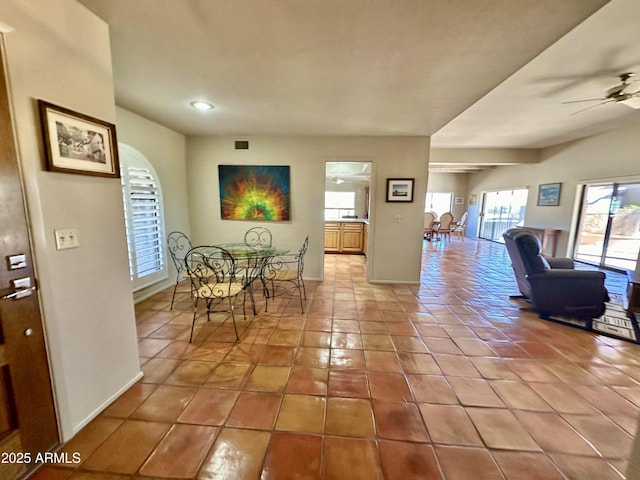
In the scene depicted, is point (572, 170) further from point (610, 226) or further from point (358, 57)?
point (358, 57)

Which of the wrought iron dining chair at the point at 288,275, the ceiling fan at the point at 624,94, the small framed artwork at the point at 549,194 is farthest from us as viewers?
the small framed artwork at the point at 549,194

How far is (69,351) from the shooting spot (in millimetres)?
1351

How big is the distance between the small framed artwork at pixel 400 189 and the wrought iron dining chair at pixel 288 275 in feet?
4.94

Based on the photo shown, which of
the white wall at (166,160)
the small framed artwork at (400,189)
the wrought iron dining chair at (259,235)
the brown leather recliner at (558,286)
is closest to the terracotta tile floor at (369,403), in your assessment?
the brown leather recliner at (558,286)

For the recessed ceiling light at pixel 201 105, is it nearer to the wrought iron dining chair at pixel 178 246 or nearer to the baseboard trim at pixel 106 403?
the wrought iron dining chair at pixel 178 246

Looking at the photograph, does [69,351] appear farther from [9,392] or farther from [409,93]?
[409,93]

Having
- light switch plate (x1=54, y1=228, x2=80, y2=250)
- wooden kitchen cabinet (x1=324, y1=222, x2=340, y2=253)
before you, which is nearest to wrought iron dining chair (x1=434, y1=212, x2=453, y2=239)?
wooden kitchen cabinet (x1=324, y1=222, x2=340, y2=253)

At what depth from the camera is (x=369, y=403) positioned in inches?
64.7

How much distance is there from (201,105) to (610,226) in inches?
292

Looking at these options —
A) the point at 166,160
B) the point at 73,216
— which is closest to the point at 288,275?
the point at 73,216

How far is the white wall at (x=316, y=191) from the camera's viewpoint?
3961mm

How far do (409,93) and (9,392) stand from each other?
130 inches

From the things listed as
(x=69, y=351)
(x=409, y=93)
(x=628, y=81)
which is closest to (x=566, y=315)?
(x=628, y=81)

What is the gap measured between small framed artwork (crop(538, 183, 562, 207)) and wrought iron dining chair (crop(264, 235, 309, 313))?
6042 mm
